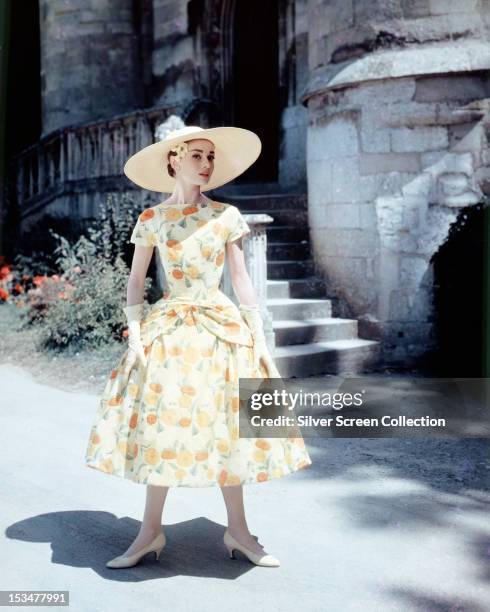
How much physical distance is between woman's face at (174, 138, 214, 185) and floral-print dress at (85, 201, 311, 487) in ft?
0.37

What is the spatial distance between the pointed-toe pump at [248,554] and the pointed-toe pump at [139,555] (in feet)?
0.81

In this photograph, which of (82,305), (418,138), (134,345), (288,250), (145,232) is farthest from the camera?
(288,250)

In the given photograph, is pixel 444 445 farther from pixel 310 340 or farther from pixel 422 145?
pixel 422 145

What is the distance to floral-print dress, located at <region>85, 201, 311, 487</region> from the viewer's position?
104 inches

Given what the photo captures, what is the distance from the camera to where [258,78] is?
10445 mm

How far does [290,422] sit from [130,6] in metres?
10.1

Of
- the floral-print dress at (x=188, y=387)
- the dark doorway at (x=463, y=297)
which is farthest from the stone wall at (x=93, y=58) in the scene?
the floral-print dress at (x=188, y=387)

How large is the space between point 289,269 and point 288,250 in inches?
13.6

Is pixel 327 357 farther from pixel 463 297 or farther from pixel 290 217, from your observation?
pixel 290 217

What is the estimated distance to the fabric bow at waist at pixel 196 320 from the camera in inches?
110

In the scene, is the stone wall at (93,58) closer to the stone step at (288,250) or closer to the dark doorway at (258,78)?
the dark doorway at (258,78)

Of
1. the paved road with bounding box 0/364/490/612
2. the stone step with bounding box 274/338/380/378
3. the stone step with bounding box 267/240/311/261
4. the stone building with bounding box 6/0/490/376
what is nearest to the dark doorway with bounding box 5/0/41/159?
the stone building with bounding box 6/0/490/376

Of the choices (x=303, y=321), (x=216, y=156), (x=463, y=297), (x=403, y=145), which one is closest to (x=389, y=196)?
(x=403, y=145)

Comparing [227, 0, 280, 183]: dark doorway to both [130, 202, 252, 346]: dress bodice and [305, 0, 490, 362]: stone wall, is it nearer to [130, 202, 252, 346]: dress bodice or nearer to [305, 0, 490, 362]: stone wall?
[305, 0, 490, 362]: stone wall
